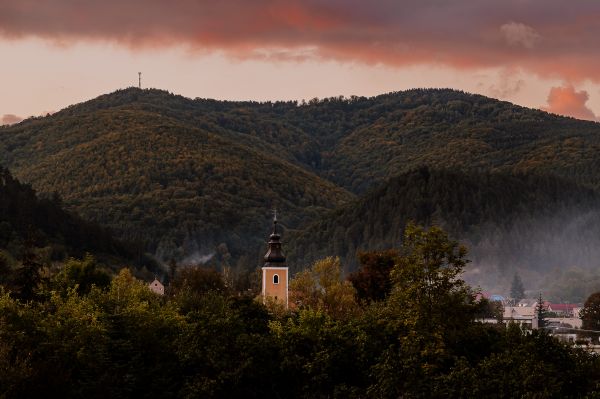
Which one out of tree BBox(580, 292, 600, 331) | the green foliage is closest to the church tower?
the green foliage

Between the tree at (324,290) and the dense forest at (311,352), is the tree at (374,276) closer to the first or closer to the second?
the tree at (324,290)

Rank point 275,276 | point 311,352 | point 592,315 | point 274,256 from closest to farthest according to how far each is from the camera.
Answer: point 311,352 → point 275,276 → point 274,256 → point 592,315

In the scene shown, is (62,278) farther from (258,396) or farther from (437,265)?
(437,265)

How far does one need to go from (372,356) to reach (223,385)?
11.3 metres

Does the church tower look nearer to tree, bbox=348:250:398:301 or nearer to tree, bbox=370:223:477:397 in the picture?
tree, bbox=348:250:398:301

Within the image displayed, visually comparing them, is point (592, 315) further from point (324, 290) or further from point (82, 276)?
point (82, 276)

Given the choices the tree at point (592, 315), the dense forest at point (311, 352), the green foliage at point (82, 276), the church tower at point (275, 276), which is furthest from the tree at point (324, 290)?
Answer: the tree at point (592, 315)

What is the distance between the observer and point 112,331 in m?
84.7

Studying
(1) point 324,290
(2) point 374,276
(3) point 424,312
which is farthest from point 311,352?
(1) point 324,290

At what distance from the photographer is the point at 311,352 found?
8225 cm

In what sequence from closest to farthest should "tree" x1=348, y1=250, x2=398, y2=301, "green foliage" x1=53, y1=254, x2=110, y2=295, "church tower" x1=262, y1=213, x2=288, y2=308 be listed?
1. "green foliage" x1=53, y1=254, x2=110, y2=295
2. "tree" x1=348, y1=250, x2=398, y2=301
3. "church tower" x1=262, y1=213, x2=288, y2=308

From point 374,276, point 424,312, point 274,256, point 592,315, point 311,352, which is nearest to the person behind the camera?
point 424,312

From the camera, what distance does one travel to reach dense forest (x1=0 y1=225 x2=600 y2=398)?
72.4 m

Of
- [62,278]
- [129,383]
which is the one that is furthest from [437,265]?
[62,278]
